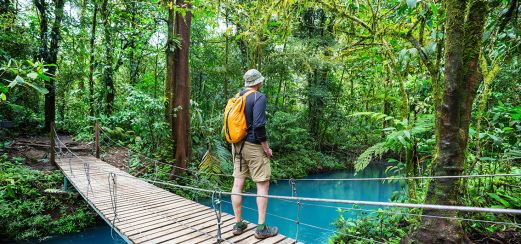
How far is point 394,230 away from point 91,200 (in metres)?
4.05

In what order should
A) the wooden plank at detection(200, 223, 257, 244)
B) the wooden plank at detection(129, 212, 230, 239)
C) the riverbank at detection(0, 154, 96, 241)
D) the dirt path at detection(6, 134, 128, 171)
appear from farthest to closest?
the dirt path at detection(6, 134, 128, 171) < the riverbank at detection(0, 154, 96, 241) < the wooden plank at detection(129, 212, 230, 239) < the wooden plank at detection(200, 223, 257, 244)

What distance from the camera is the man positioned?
7.76 ft

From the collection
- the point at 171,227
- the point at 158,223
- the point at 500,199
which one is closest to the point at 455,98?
the point at 500,199

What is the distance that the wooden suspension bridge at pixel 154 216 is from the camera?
2711 millimetres

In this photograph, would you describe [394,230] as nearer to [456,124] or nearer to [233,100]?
[456,124]

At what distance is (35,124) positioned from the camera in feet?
31.4

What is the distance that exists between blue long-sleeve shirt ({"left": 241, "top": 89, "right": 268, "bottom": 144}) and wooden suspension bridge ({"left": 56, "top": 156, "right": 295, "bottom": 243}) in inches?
33.6

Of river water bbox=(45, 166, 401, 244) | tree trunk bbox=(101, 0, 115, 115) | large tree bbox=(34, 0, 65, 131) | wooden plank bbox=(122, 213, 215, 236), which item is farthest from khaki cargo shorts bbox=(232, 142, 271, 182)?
large tree bbox=(34, 0, 65, 131)

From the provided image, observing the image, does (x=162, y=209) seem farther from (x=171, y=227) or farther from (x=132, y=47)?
(x=132, y=47)

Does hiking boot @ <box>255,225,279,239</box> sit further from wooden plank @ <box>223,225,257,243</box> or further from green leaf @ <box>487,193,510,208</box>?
green leaf @ <box>487,193,510,208</box>

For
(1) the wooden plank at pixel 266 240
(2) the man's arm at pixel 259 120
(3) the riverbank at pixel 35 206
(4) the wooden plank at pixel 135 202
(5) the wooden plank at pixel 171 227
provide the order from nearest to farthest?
(2) the man's arm at pixel 259 120, (1) the wooden plank at pixel 266 240, (5) the wooden plank at pixel 171 227, (4) the wooden plank at pixel 135 202, (3) the riverbank at pixel 35 206

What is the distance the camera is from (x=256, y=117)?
236 centimetres

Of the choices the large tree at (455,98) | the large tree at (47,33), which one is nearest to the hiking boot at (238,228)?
the large tree at (455,98)

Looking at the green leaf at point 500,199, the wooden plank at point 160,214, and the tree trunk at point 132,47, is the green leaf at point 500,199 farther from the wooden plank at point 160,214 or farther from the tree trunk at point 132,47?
the tree trunk at point 132,47
